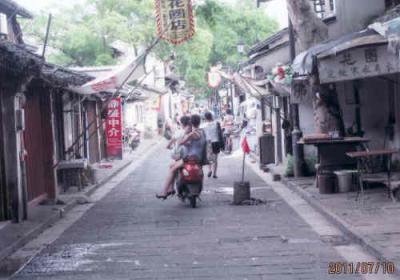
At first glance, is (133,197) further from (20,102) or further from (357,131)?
(357,131)

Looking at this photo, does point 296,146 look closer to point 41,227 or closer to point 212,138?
point 212,138

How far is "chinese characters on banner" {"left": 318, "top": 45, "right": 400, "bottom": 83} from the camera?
41.8ft

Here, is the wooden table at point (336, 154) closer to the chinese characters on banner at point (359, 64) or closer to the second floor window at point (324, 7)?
the chinese characters on banner at point (359, 64)

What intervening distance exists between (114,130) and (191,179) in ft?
A: 47.4

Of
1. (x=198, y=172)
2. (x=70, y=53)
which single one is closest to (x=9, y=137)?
(x=198, y=172)

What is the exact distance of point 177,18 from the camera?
776 inches

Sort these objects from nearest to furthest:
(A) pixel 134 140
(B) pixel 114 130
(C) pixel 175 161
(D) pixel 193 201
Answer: (D) pixel 193 201 → (C) pixel 175 161 → (B) pixel 114 130 → (A) pixel 134 140

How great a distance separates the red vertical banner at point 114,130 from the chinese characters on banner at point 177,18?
7.46 m

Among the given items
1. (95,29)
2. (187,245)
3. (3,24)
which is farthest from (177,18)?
(95,29)

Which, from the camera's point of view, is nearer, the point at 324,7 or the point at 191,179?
the point at 191,179
